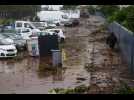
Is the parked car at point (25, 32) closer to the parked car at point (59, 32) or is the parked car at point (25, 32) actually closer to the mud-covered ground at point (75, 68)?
the mud-covered ground at point (75, 68)

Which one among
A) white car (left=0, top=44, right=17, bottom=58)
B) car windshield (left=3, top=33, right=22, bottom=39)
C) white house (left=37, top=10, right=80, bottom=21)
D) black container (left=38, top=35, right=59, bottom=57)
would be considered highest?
white house (left=37, top=10, right=80, bottom=21)

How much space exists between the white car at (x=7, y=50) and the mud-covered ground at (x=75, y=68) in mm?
162

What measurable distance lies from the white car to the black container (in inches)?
53.8

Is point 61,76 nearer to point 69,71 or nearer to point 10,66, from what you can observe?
point 69,71

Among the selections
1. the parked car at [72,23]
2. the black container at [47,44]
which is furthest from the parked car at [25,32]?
the parked car at [72,23]

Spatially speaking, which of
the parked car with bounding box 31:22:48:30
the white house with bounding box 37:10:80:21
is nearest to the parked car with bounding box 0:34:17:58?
the parked car with bounding box 31:22:48:30

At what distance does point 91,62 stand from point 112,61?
1.74ft

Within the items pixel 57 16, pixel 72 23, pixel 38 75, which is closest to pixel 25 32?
pixel 38 75

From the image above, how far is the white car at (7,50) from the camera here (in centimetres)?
835

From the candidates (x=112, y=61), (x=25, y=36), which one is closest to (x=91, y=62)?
(x=112, y=61)

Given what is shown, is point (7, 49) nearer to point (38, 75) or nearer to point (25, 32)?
point (25, 32)

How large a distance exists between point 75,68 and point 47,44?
2060 millimetres

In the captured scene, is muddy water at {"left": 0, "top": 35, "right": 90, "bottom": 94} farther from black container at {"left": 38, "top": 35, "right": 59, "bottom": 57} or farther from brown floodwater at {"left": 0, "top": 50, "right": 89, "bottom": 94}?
black container at {"left": 38, "top": 35, "right": 59, "bottom": 57}

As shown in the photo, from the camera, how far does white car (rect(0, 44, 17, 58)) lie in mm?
8352
